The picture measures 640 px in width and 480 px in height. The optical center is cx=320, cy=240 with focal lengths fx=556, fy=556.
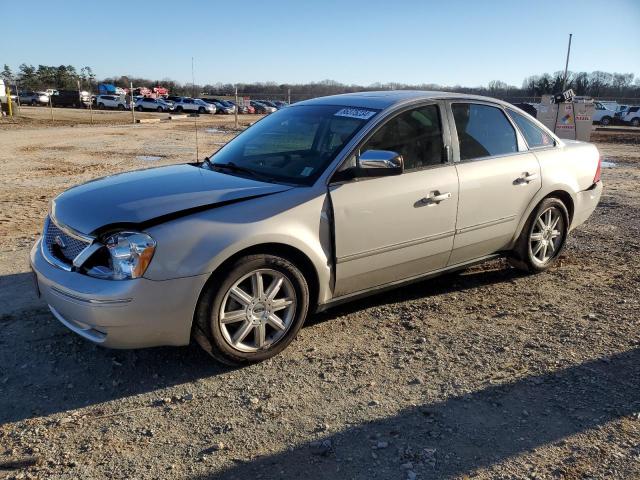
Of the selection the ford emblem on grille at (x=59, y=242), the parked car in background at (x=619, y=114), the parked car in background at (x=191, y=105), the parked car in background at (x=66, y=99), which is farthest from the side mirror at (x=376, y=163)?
the parked car in background at (x=66, y=99)

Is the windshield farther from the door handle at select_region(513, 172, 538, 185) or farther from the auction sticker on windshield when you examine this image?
the door handle at select_region(513, 172, 538, 185)

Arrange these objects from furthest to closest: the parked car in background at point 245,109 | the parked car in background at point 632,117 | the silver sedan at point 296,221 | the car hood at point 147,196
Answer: the parked car in background at point 245,109 < the parked car in background at point 632,117 < the car hood at point 147,196 < the silver sedan at point 296,221

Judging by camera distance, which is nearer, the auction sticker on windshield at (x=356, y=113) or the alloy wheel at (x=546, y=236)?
the auction sticker on windshield at (x=356, y=113)

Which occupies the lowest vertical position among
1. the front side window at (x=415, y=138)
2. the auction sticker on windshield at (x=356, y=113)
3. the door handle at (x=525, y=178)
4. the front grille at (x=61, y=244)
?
the front grille at (x=61, y=244)

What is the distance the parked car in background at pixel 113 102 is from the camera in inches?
2322

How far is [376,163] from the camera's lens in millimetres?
3859

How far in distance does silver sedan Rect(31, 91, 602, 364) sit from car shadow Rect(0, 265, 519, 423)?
30 cm

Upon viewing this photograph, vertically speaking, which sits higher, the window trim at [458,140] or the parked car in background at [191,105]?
the parked car in background at [191,105]

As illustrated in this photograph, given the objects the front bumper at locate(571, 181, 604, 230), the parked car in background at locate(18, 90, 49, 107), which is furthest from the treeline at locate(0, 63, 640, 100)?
the front bumper at locate(571, 181, 604, 230)

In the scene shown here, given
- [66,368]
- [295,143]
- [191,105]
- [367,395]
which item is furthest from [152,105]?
[367,395]

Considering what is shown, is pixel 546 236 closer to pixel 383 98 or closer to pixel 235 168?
pixel 383 98

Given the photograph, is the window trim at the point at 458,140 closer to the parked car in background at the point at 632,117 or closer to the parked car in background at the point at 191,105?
the parked car in background at the point at 632,117

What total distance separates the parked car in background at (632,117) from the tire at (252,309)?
4143 cm

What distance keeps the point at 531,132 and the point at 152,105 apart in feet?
188
